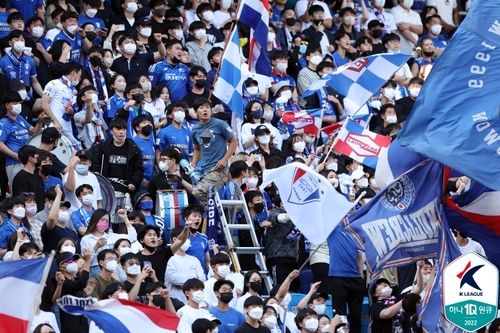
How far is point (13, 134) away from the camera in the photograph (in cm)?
1861

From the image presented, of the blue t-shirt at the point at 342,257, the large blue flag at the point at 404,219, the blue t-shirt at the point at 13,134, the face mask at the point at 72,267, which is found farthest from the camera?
the blue t-shirt at the point at 13,134

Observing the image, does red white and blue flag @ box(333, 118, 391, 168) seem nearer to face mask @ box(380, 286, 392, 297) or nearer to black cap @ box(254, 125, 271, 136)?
face mask @ box(380, 286, 392, 297)

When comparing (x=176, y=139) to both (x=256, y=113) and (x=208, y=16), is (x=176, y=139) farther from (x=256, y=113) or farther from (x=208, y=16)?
(x=208, y=16)

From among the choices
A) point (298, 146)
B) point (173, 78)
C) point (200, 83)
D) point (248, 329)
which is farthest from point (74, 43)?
point (248, 329)

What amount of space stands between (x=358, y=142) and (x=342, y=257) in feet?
4.90

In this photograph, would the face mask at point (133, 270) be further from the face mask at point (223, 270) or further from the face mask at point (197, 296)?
the face mask at point (223, 270)

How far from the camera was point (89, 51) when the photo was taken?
21.0 meters

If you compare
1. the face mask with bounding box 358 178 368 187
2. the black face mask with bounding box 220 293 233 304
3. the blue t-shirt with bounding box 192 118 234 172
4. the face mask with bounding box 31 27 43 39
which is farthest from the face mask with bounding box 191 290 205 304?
the face mask with bounding box 31 27 43 39

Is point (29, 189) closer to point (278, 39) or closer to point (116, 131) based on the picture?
point (116, 131)

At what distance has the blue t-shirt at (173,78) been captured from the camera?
21484mm

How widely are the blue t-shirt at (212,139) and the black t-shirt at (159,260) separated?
8.02ft

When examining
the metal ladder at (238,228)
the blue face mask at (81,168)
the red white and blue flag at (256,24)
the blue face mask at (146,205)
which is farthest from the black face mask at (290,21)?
the blue face mask at (81,168)

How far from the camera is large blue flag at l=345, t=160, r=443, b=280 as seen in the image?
45.6ft

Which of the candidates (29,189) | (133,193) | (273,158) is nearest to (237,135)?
(273,158)
